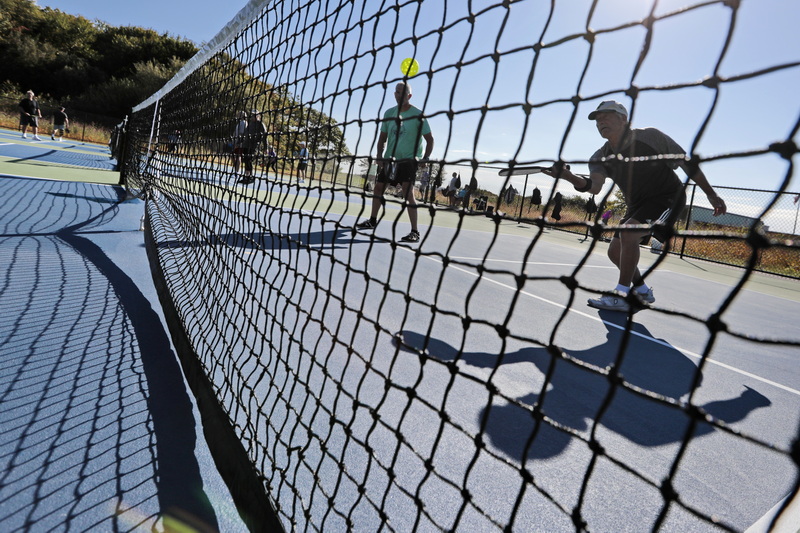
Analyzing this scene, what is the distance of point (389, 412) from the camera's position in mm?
1746

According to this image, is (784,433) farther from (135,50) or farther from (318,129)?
(135,50)

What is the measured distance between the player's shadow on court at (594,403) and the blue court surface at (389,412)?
10 millimetres

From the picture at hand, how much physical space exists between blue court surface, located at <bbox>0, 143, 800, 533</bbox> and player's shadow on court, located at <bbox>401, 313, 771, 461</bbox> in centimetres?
1

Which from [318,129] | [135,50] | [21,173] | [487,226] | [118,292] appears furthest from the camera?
[135,50]

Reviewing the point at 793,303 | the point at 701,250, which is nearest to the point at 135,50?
the point at 701,250

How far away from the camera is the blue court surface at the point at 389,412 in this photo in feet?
3.98

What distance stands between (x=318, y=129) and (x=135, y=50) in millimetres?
42441

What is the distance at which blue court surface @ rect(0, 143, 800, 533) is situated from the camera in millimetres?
1213

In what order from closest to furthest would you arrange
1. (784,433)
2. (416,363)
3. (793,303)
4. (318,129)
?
(318,129), (784,433), (416,363), (793,303)

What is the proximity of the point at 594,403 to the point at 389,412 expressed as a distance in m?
0.89

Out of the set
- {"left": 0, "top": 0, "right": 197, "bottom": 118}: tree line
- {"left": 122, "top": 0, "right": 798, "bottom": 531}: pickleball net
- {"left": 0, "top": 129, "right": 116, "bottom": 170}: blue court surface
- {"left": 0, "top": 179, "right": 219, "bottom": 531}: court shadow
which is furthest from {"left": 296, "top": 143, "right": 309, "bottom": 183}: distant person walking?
{"left": 0, "top": 0, "right": 197, "bottom": 118}: tree line

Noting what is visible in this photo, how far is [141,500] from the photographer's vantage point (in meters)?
1.25

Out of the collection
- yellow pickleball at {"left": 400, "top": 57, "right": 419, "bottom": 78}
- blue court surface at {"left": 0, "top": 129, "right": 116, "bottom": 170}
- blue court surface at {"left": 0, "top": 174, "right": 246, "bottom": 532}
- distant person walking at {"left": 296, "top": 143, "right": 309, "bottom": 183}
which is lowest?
blue court surface at {"left": 0, "top": 174, "right": 246, "bottom": 532}

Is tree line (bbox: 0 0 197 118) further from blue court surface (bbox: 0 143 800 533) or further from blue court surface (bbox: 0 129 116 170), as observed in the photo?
blue court surface (bbox: 0 143 800 533)
